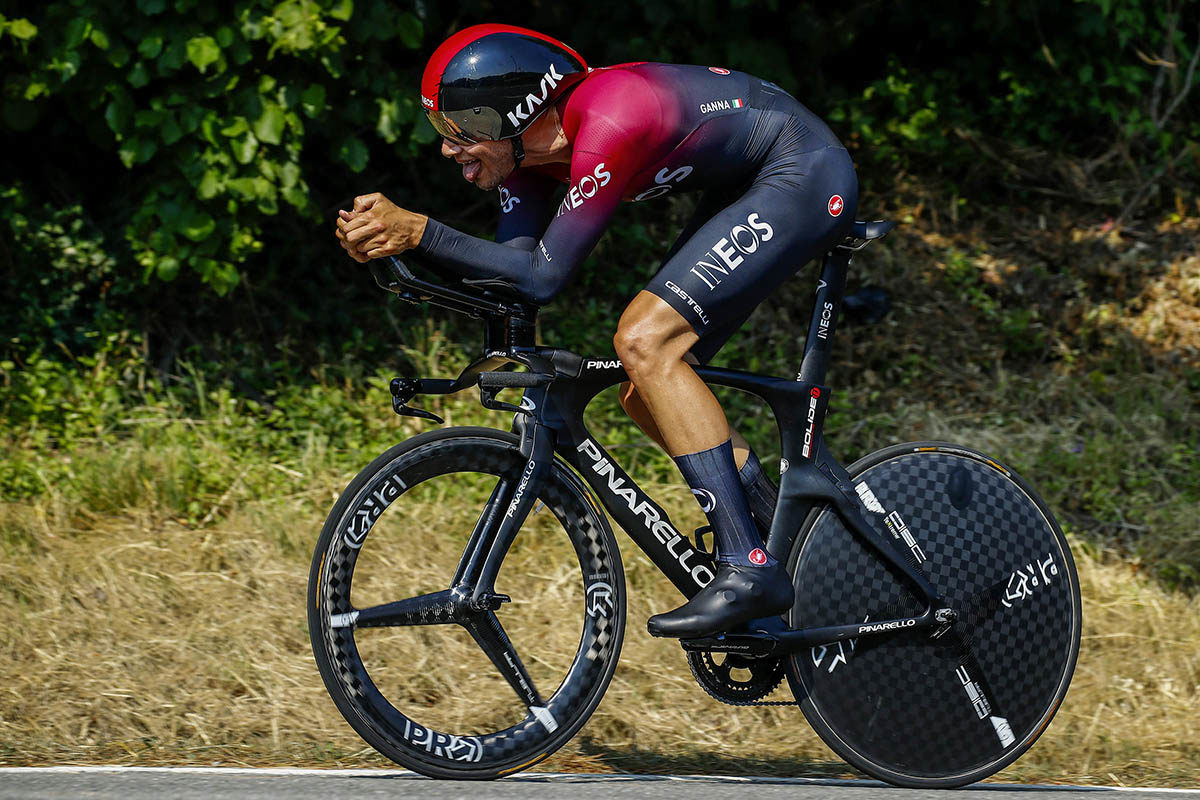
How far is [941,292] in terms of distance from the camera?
8258 millimetres

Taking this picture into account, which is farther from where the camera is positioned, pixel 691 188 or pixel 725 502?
pixel 691 188

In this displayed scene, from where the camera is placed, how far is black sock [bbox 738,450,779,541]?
4145 millimetres

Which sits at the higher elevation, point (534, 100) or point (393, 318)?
point (534, 100)

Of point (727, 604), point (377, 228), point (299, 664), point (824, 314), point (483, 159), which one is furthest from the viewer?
point (299, 664)

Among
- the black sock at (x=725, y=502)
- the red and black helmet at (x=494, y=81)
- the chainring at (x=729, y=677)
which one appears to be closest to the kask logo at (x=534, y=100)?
the red and black helmet at (x=494, y=81)

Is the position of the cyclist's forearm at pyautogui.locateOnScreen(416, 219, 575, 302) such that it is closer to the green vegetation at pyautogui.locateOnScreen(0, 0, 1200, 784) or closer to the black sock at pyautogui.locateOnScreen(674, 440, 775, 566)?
the black sock at pyautogui.locateOnScreen(674, 440, 775, 566)

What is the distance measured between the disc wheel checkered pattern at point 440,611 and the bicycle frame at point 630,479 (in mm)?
77

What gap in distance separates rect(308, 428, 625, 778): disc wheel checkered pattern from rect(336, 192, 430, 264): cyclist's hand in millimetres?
570

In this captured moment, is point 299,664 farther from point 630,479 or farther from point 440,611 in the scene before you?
point 630,479

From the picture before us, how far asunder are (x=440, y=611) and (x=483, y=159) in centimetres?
124

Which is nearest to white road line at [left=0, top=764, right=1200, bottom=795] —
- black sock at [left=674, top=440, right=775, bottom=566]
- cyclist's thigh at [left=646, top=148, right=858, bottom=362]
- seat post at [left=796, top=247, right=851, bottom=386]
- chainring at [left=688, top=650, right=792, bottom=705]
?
chainring at [left=688, top=650, right=792, bottom=705]

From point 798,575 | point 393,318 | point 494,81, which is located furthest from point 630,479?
point 393,318

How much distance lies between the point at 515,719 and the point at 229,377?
3263 mm

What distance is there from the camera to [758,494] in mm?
4172
